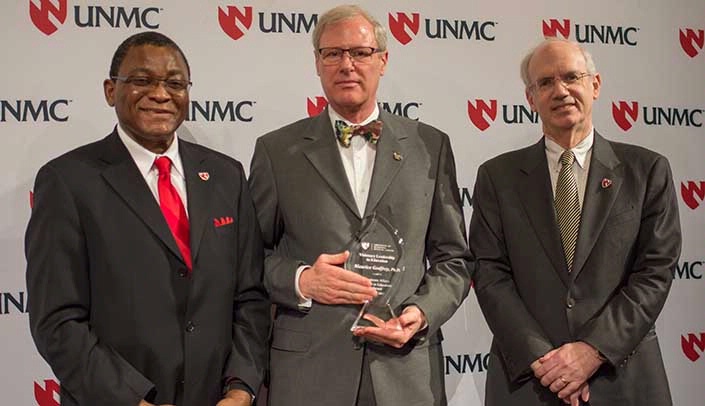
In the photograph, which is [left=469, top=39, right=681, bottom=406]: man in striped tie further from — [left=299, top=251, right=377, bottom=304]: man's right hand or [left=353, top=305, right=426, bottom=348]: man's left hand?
[left=299, top=251, right=377, bottom=304]: man's right hand

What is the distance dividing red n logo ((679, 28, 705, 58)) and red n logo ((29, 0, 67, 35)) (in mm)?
3052

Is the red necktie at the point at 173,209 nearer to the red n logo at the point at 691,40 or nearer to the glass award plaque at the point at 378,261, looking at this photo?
the glass award plaque at the point at 378,261

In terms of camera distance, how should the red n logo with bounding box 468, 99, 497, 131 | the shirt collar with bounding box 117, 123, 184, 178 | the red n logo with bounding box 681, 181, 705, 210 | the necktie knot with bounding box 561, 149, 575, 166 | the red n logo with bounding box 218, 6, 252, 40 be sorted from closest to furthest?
1. the shirt collar with bounding box 117, 123, 184, 178
2. the necktie knot with bounding box 561, 149, 575, 166
3. the red n logo with bounding box 218, 6, 252, 40
4. the red n logo with bounding box 468, 99, 497, 131
5. the red n logo with bounding box 681, 181, 705, 210

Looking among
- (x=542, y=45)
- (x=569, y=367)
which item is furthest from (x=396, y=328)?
(x=542, y=45)

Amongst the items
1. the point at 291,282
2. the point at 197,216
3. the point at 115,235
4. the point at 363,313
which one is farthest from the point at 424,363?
the point at 115,235

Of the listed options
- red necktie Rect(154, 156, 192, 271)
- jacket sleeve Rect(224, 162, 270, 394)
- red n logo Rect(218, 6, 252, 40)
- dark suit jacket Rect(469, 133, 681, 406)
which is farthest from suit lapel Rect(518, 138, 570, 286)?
red n logo Rect(218, 6, 252, 40)

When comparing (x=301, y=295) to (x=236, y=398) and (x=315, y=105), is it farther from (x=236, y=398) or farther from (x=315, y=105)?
(x=315, y=105)

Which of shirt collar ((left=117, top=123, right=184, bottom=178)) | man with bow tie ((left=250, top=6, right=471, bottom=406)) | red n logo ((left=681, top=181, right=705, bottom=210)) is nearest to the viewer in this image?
shirt collar ((left=117, top=123, right=184, bottom=178))

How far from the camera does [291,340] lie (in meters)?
2.53

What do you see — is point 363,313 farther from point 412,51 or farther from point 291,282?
point 412,51

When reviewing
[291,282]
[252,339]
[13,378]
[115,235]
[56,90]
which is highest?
[56,90]

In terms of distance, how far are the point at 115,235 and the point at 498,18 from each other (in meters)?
2.30

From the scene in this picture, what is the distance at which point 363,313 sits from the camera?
2.44 metres

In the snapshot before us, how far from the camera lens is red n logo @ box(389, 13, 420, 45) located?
11.7ft
